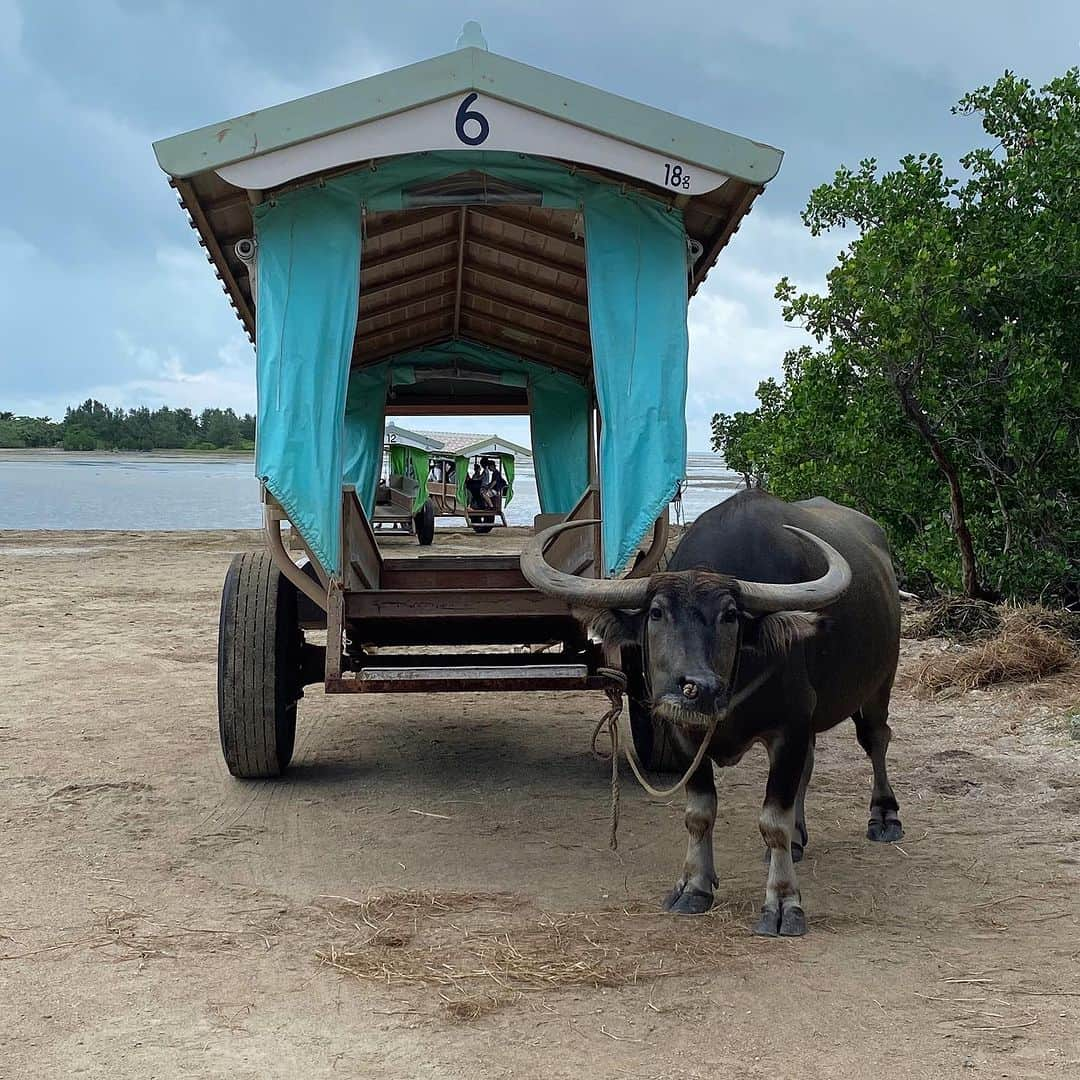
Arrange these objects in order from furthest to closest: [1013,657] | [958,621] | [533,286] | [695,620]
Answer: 1. [958,621]
2. [1013,657]
3. [533,286]
4. [695,620]

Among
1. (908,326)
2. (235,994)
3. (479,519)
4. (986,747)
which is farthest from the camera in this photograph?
(479,519)

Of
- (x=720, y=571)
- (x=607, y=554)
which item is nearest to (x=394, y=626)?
(x=607, y=554)

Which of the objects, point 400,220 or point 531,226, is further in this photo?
point 531,226

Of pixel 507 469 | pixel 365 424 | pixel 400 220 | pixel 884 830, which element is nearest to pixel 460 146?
pixel 400 220

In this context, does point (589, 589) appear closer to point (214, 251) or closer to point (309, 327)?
point (309, 327)

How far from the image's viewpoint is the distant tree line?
7777 millimetres

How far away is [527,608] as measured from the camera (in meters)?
5.31

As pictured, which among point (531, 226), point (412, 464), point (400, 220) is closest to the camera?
point (400, 220)

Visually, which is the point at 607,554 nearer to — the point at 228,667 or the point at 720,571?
the point at 720,571

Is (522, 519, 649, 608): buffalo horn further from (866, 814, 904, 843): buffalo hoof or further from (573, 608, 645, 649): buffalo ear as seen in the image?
(866, 814, 904, 843): buffalo hoof

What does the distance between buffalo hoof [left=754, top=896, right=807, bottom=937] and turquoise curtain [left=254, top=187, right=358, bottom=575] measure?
2.29m

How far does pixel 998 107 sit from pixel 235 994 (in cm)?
841

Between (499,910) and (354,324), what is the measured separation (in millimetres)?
2562

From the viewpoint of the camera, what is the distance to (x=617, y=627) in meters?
3.91
